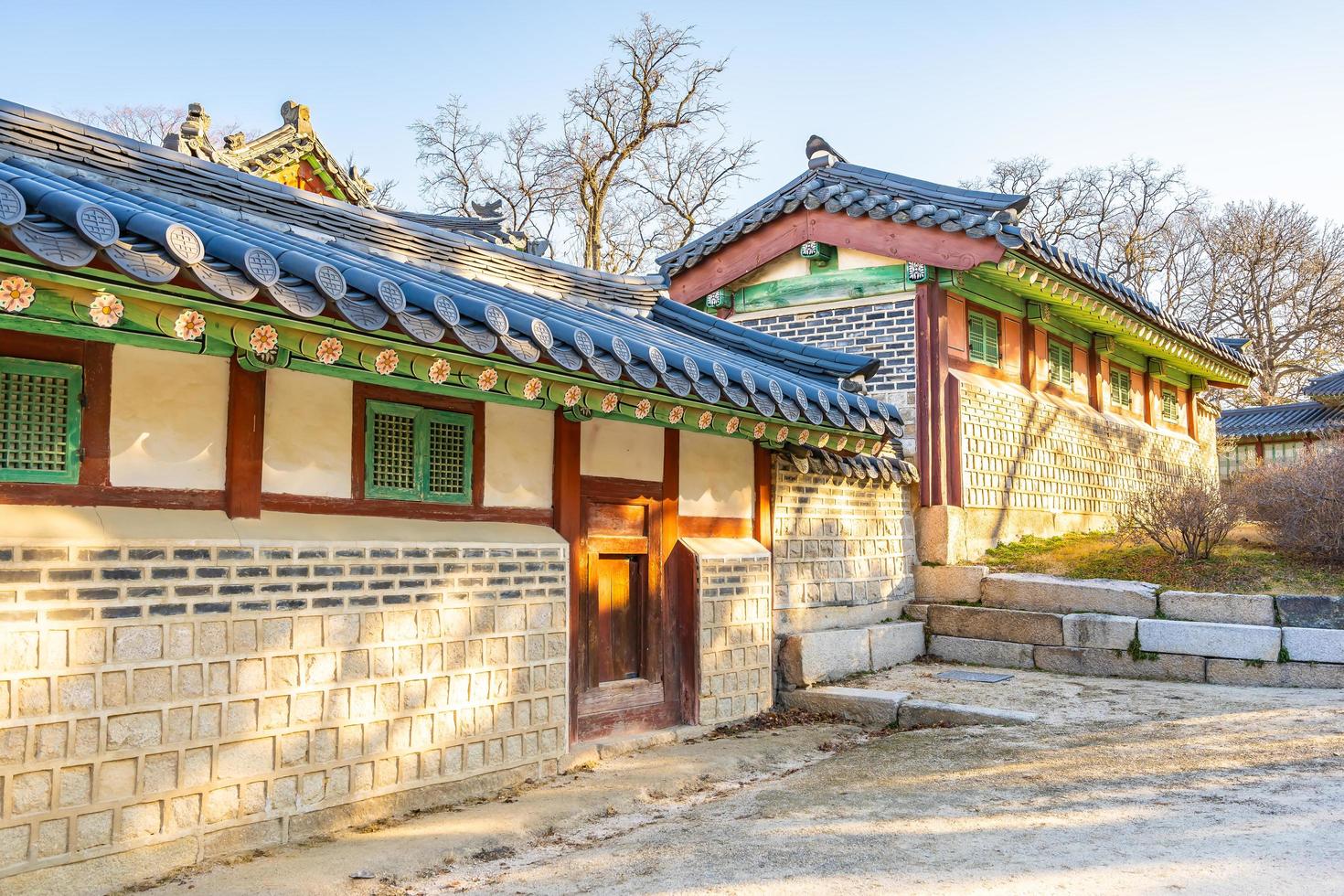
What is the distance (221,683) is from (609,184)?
20.6 m

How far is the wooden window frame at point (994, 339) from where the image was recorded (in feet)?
37.8

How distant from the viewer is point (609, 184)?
23672mm

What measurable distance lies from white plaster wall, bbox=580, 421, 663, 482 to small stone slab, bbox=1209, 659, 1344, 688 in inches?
213

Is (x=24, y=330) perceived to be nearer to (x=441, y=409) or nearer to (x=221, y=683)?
(x=221, y=683)

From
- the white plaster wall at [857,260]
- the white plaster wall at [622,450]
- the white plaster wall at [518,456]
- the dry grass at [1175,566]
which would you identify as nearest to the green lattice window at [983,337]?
the white plaster wall at [857,260]

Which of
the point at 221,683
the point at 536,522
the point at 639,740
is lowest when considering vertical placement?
the point at 639,740

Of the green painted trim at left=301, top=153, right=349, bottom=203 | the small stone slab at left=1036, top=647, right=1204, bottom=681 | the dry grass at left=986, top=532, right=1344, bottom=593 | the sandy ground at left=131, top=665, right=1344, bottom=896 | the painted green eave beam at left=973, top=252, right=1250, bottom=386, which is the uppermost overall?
the green painted trim at left=301, top=153, right=349, bottom=203

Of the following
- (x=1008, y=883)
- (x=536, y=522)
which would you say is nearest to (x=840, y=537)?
(x=536, y=522)

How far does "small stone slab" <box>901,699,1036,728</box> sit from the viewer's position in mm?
7332

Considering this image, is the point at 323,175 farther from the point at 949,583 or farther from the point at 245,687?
the point at 245,687

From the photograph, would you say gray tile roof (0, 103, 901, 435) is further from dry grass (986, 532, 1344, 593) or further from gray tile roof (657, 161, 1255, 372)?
dry grass (986, 532, 1344, 593)

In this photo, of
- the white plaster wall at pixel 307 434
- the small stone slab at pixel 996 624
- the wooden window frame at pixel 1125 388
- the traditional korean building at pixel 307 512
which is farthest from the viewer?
the wooden window frame at pixel 1125 388

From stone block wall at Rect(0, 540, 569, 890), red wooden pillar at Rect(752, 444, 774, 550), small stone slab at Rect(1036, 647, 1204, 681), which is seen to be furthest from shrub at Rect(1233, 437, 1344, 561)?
stone block wall at Rect(0, 540, 569, 890)

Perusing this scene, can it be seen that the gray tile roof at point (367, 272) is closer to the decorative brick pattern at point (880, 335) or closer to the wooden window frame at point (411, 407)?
the wooden window frame at point (411, 407)
